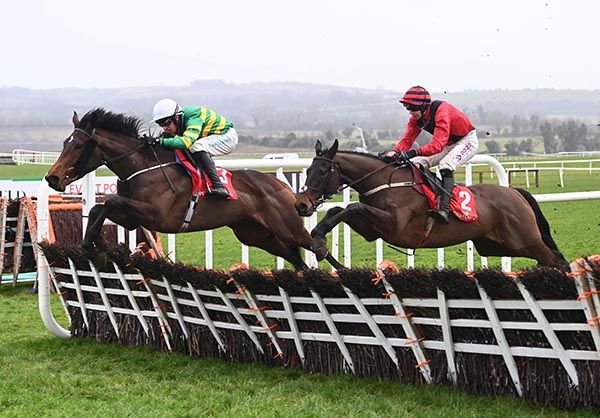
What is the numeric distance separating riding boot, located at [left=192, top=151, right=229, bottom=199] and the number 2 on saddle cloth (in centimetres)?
154

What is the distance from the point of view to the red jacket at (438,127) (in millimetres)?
7098

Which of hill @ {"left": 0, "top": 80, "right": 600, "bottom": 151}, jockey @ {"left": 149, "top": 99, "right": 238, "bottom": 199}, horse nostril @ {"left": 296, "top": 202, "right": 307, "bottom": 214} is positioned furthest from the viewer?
hill @ {"left": 0, "top": 80, "right": 600, "bottom": 151}

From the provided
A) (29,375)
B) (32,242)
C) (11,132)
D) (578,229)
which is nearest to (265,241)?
(29,375)

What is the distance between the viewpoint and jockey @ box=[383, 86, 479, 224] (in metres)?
7.11

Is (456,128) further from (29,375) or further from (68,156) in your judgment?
(29,375)

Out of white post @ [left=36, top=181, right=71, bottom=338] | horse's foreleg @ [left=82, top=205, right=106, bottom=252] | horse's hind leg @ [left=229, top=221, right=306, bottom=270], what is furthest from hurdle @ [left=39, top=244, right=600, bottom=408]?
horse's hind leg @ [left=229, top=221, right=306, bottom=270]

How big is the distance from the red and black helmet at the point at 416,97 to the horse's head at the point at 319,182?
0.67 metres

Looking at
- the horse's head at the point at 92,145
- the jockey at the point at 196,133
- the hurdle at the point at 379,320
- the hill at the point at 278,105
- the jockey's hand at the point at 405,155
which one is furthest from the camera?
the hill at the point at 278,105

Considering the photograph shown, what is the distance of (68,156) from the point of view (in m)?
6.97

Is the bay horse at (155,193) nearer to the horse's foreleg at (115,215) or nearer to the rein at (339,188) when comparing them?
the horse's foreleg at (115,215)

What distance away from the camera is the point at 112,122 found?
7.41m

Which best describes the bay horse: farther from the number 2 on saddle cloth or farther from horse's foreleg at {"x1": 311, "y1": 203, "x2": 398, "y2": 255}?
the number 2 on saddle cloth

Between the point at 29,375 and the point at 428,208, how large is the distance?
3.20m

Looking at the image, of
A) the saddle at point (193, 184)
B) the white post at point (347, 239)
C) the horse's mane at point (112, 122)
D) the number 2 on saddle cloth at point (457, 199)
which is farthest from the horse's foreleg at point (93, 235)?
the number 2 on saddle cloth at point (457, 199)
